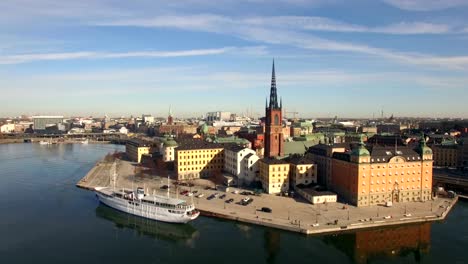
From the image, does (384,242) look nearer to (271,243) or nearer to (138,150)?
(271,243)

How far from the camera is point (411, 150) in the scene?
4872cm

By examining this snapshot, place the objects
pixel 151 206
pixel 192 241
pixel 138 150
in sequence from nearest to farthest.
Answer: pixel 192 241 < pixel 151 206 < pixel 138 150

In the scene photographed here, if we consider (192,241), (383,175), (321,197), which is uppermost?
(383,175)

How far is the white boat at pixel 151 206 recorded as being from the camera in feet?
134

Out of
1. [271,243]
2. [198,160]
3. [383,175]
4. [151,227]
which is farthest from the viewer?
[198,160]

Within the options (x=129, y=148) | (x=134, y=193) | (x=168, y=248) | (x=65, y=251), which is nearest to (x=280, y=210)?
(x=168, y=248)

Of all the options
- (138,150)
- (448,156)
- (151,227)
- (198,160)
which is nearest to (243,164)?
(198,160)

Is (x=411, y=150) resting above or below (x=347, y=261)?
above

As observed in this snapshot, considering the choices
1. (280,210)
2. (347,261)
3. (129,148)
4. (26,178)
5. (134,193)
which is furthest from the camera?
(129,148)

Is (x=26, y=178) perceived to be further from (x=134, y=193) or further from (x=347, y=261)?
(x=347, y=261)

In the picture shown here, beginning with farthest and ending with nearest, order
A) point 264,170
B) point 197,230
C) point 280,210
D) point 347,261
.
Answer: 1. point 264,170
2. point 280,210
3. point 197,230
4. point 347,261

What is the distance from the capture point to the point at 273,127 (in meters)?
65.1

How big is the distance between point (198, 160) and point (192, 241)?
28.7 meters

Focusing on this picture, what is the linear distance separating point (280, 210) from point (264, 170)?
10696 millimetres
